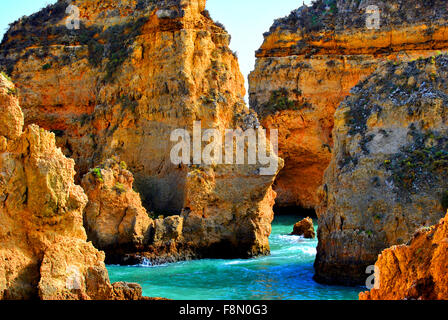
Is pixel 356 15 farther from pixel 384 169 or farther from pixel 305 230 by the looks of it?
pixel 384 169

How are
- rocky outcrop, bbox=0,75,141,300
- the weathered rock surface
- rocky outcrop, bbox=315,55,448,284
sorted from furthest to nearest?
the weathered rock surface < rocky outcrop, bbox=315,55,448,284 < rocky outcrop, bbox=0,75,141,300

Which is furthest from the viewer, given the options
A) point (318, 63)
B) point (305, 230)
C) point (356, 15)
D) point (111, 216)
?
point (356, 15)

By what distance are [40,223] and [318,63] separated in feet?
105

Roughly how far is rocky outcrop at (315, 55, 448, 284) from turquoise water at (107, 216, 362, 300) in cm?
101

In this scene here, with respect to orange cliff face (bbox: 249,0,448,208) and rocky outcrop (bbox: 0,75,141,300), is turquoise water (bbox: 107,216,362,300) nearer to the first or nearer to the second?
rocky outcrop (bbox: 0,75,141,300)

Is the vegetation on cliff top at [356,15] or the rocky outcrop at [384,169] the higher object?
the vegetation on cliff top at [356,15]

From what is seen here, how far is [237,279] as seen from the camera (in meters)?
19.5

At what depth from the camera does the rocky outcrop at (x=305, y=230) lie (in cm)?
3087

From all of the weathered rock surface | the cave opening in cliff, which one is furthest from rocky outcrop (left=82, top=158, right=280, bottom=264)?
the cave opening in cliff

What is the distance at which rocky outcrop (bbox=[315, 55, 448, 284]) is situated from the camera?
16.5 meters

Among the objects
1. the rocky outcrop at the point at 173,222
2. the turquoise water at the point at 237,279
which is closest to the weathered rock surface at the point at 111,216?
the rocky outcrop at the point at 173,222

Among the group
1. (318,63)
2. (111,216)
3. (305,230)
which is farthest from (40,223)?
(318,63)

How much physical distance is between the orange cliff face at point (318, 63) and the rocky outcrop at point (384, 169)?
844 inches

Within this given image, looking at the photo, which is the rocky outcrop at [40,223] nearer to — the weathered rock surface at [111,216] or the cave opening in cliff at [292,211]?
the weathered rock surface at [111,216]
